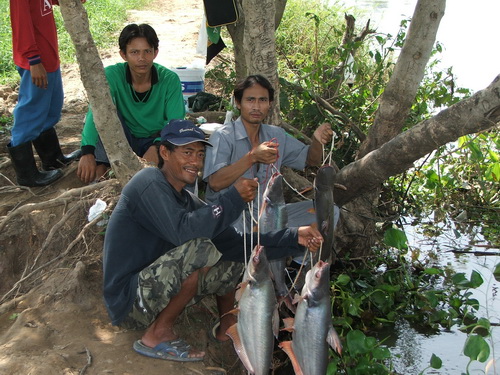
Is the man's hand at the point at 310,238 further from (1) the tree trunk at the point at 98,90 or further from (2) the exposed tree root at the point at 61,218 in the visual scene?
(2) the exposed tree root at the point at 61,218

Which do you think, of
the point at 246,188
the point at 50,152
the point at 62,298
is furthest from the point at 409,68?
the point at 50,152

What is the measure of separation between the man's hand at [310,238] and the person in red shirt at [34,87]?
8.50 ft

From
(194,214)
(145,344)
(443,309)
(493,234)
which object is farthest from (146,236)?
(493,234)

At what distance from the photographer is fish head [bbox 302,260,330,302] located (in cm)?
287

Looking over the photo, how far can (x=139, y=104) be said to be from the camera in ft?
15.9

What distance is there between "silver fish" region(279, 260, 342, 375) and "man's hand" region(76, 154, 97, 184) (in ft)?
8.20

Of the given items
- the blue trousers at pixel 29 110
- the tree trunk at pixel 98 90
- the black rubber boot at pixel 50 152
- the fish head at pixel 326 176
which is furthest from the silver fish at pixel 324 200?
the black rubber boot at pixel 50 152

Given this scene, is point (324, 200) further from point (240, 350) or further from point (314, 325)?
point (240, 350)

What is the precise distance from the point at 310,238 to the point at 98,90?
1.86m

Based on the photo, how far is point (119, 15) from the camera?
12.4m

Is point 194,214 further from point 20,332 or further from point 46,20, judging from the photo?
point 46,20

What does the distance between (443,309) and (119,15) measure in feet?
31.6

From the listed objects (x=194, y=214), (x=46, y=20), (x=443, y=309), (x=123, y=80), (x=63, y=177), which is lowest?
(x=443, y=309)

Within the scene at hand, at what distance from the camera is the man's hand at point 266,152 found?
356cm
